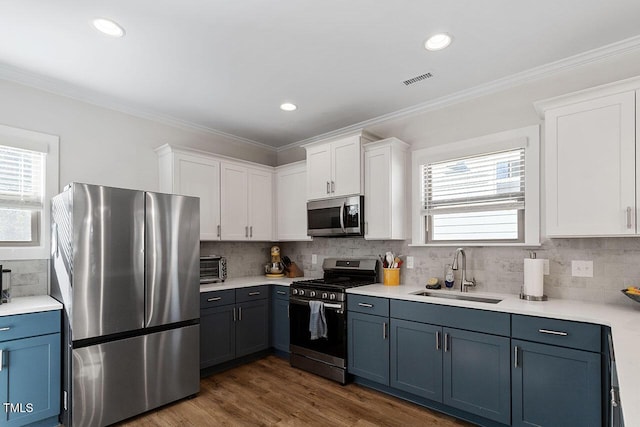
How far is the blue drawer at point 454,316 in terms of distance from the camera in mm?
2432

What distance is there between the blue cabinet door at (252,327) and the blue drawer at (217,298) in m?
0.13

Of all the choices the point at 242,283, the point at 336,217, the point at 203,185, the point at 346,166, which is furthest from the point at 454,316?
the point at 203,185

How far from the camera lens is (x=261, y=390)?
3188 mm

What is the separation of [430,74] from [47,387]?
12.0 feet

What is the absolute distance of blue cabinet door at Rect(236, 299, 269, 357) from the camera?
3740 millimetres

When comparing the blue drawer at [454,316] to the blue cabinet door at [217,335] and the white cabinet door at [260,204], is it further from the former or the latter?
the white cabinet door at [260,204]

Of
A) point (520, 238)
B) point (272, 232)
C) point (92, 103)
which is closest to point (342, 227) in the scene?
point (272, 232)

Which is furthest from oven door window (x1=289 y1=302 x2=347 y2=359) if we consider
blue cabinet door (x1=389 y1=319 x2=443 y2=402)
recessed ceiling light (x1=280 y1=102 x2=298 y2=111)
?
recessed ceiling light (x1=280 y1=102 x2=298 y2=111)

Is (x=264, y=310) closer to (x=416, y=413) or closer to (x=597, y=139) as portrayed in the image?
(x=416, y=413)

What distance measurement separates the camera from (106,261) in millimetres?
2584

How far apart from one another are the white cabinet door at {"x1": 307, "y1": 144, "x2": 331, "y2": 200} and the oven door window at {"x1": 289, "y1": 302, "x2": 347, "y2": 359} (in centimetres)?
121

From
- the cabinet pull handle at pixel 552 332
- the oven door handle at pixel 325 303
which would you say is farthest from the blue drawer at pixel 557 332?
the oven door handle at pixel 325 303

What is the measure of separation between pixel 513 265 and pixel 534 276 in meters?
0.33

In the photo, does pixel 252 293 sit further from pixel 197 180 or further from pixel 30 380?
pixel 30 380
